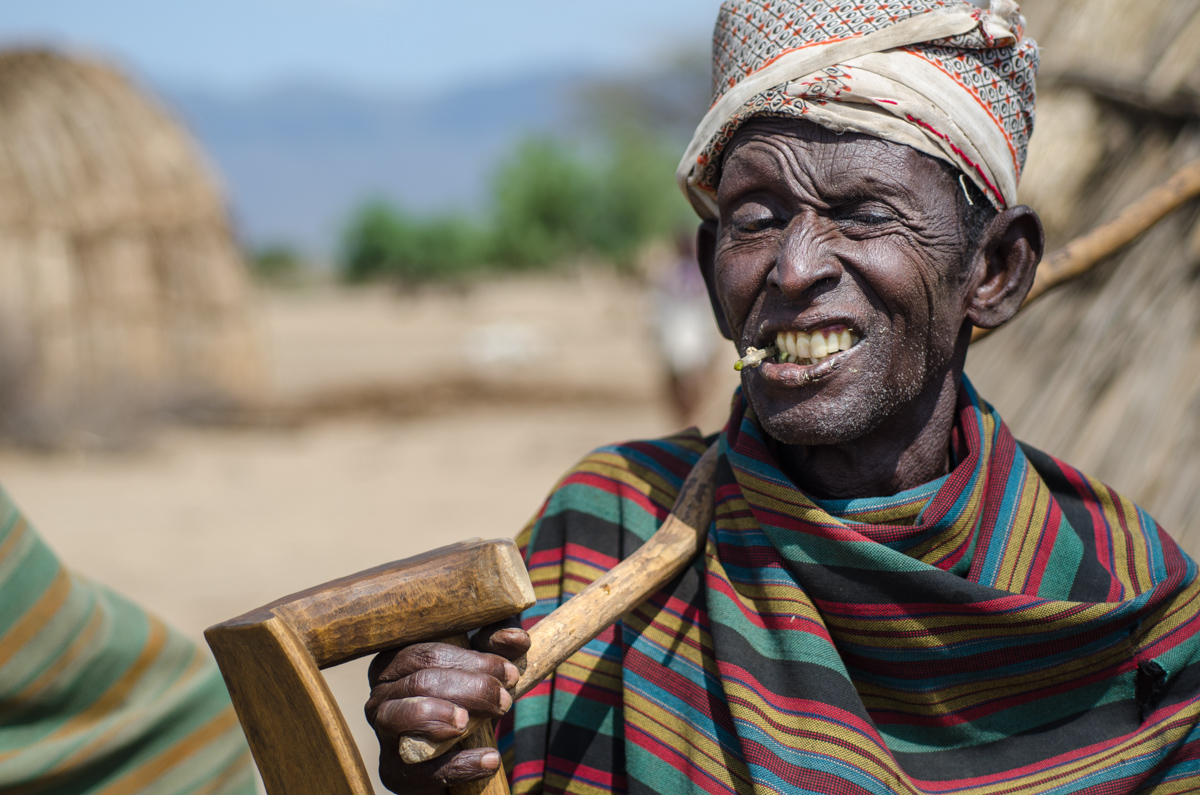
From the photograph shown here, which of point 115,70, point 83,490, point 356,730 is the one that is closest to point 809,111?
point 356,730

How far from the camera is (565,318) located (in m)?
31.3

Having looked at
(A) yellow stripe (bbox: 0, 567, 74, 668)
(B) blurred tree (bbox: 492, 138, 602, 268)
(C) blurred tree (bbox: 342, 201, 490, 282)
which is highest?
(A) yellow stripe (bbox: 0, 567, 74, 668)

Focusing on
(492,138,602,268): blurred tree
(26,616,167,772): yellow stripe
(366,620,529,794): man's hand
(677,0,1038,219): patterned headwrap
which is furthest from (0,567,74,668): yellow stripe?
(492,138,602,268): blurred tree

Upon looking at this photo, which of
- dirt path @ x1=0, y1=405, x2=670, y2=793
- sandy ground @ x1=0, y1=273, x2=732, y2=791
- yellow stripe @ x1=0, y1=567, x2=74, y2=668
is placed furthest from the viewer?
sandy ground @ x1=0, y1=273, x2=732, y2=791

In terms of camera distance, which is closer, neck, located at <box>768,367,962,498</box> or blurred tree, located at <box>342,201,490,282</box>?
neck, located at <box>768,367,962,498</box>

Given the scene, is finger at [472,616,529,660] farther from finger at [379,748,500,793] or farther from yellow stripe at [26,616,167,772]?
yellow stripe at [26,616,167,772]

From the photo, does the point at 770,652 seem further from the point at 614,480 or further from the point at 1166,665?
the point at 1166,665

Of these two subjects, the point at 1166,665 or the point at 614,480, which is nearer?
the point at 1166,665

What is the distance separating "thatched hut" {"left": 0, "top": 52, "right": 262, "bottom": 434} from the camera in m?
9.71

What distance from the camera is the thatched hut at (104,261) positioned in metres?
9.71

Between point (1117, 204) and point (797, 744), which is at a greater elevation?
point (1117, 204)

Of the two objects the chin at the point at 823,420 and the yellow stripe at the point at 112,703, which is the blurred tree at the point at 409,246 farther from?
the chin at the point at 823,420

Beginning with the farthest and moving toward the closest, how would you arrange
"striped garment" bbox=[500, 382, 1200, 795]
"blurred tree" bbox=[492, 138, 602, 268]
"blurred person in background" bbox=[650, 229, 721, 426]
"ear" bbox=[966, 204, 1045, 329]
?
"blurred tree" bbox=[492, 138, 602, 268] < "blurred person in background" bbox=[650, 229, 721, 426] < "ear" bbox=[966, 204, 1045, 329] < "striped garment" bbox=[500, 382, 1200, 795]

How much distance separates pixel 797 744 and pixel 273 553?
5787 millimetres
